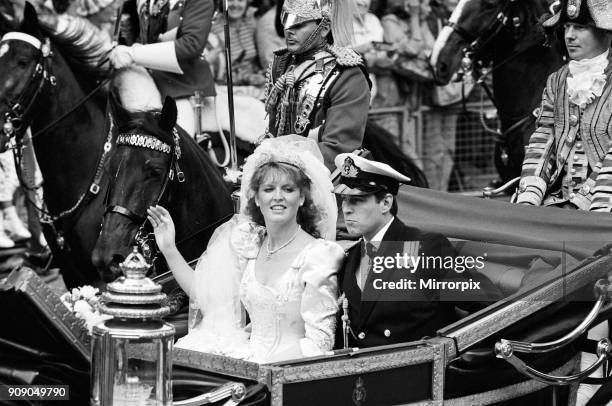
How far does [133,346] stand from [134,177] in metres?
2.60

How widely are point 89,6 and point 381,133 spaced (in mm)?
2969

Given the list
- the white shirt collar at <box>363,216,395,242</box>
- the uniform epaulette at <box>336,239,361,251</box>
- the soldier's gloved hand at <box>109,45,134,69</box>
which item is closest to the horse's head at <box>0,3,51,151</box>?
the soldier's gloved hand at <box>109,45,134,69</box>

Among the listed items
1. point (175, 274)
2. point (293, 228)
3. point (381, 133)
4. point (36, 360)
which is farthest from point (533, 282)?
point (381, 133)

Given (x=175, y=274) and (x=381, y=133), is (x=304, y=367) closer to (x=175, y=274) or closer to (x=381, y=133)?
(x=175, y=274)

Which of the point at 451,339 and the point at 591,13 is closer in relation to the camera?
the point at 451,339

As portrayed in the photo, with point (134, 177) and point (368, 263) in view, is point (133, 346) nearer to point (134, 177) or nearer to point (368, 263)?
point (368, 263)

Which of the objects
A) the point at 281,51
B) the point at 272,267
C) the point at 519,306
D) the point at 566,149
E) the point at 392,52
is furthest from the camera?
the point at 392,52

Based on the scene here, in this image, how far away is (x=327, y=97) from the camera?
7652mm

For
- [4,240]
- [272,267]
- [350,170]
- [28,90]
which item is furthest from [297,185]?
[4,240]

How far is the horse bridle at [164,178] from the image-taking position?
24.5ft

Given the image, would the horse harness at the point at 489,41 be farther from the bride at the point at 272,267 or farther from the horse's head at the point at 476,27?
the bride at the point at 272,267

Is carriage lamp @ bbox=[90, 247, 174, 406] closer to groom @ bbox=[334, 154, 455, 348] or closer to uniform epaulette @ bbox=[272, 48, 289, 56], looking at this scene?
groom @ bbox=[334, 154, 455, 348]

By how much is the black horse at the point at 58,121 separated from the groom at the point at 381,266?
2.86 metres

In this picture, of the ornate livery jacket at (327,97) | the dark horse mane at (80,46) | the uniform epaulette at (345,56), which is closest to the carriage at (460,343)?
the ornate livery jacket at (327,97)
